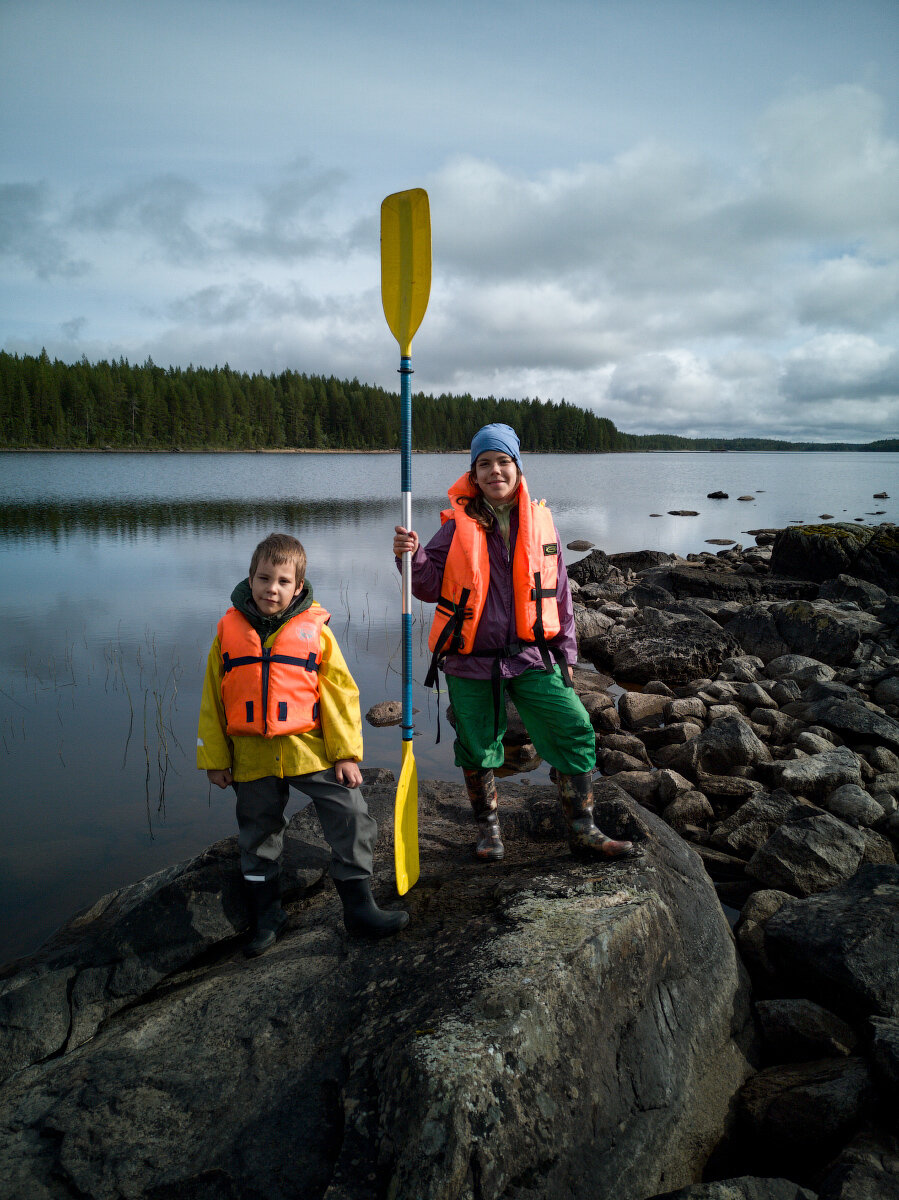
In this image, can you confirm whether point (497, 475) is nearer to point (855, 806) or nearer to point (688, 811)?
point (688, 811)

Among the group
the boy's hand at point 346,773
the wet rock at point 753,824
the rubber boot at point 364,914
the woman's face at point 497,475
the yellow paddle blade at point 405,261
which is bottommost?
the wet rock at point 753,824

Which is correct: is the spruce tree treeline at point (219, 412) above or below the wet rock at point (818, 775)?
above

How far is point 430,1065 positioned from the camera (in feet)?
6.72

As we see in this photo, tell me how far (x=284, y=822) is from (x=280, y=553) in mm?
1272

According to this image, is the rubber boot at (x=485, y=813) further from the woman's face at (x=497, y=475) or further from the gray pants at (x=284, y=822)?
the woman's face at (x=497, y=475)

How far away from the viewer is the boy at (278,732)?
312 centimetres

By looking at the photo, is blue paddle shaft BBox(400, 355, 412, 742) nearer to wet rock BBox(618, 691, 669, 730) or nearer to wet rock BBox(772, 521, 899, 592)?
wet rock BBox(618, 691, 669, 730)

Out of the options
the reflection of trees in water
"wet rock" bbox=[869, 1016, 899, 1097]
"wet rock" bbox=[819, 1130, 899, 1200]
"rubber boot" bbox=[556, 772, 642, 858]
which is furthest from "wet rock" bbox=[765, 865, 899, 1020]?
the reflection of trees in water

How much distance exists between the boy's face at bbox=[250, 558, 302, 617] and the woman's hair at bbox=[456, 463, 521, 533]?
3.46ft

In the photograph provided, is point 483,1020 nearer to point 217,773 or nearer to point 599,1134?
point 599,1134

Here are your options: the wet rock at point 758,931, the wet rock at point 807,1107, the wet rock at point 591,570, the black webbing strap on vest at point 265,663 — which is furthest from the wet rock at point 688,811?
the wet rock at point 591,570

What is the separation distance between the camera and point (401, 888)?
3.35m

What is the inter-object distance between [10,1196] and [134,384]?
9500 cm

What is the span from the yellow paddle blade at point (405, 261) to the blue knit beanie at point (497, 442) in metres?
0.74
